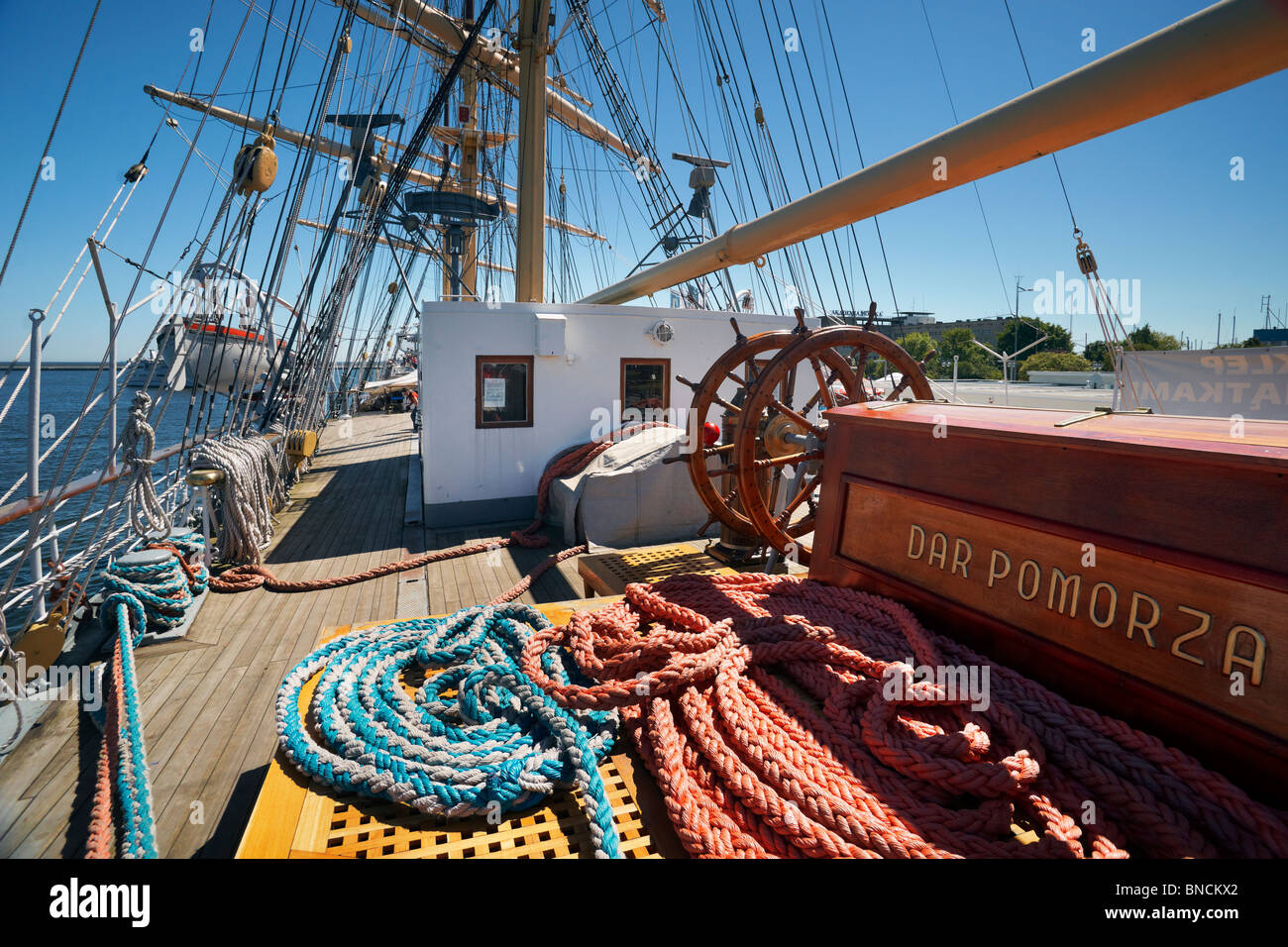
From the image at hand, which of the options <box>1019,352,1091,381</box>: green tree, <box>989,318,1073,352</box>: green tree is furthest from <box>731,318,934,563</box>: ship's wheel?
<box>989,318,1073,352</box>: green tree

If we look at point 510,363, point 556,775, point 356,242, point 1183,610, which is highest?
point 356,242

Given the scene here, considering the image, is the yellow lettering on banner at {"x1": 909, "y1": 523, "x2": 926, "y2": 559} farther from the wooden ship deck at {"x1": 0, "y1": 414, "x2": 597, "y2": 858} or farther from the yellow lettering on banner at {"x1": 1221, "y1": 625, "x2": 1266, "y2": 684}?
the wooden ship deck at {"x1": 0, "y1": 414, "x2": 597, "y2": 858}

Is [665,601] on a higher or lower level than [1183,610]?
lower

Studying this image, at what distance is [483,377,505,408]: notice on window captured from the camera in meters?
7.36

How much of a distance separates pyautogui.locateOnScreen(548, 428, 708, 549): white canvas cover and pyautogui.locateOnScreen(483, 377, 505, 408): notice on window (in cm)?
154

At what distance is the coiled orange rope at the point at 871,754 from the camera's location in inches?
55.4

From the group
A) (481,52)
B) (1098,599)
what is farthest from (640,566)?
(481,52)

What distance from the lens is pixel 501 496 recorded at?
7.57 meters

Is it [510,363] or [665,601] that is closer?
[665,601]

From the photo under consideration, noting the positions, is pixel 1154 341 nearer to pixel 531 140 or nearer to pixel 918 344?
pixel 918 344

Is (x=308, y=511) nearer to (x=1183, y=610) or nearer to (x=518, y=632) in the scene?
(x=518, y=632)

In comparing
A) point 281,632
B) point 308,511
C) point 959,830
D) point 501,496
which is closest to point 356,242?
point 308,511
